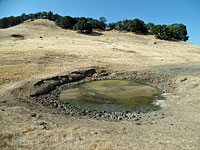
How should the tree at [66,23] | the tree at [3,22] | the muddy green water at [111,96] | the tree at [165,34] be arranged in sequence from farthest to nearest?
the tree at [3,22]
the tree at [66,23]
the tree at [165,34]
the muddy green water at [111,96]

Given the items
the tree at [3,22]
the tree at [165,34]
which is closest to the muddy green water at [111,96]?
the tree at [165,34]

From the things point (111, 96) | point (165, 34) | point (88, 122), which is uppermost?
point (165, 34)

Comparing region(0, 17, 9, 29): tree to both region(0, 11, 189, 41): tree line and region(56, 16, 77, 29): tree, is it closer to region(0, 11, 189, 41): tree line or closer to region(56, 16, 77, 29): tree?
region(0, 11, 189, 41): tree line

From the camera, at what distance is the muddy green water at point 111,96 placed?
12634mm

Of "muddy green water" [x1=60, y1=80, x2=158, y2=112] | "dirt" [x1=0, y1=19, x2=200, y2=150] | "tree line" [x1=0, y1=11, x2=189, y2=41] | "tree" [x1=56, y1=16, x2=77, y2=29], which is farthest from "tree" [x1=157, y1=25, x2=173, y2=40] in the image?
"muddy green water" [x1=60, y1=80, x2=158, y2=112]

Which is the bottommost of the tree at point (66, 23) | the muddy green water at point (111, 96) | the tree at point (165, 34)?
the muddy green water at point (111, 96)

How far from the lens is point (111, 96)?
48.7ft

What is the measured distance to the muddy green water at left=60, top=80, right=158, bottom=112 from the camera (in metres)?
12.6

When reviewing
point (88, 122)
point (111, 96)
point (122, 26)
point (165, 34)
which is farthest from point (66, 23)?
point (88, 122)

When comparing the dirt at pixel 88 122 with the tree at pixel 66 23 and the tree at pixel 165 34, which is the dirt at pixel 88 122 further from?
the tree at pixel 66 23

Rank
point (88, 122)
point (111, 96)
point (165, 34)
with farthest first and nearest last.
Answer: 1. point (165, 34)
2. point (111, 96)
3. point (88, 122)

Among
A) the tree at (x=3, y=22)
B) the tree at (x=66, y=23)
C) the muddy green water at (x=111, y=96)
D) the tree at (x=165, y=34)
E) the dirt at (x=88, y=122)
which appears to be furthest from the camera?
the tree at (x=3, y=22)

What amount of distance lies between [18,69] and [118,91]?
1426cm

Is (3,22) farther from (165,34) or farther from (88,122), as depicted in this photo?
(88,122)
